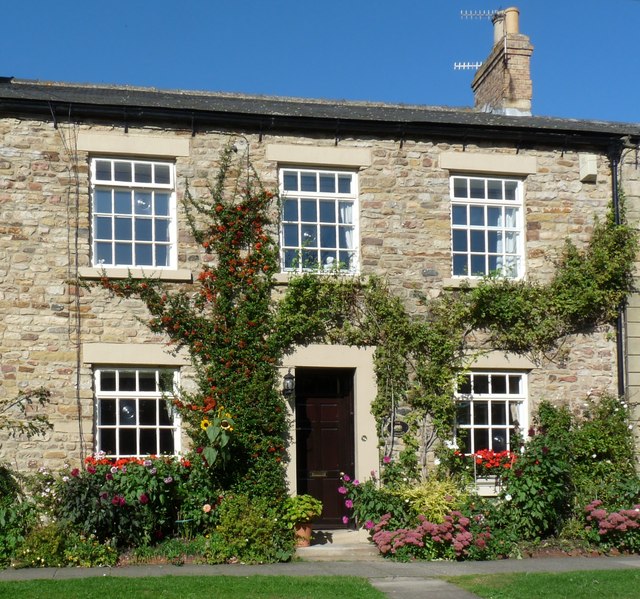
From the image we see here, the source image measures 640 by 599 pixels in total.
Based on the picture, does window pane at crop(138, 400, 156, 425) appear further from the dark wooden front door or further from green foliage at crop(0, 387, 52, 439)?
the dark wooden front door

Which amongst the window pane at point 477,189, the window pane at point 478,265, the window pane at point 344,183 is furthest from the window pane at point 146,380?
the window pane at point 477,189

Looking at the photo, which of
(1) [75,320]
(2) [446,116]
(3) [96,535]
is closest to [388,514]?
(3) [96,535]

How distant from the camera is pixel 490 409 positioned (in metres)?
15.0

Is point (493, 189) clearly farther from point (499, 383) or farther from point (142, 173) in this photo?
point (142, 173)

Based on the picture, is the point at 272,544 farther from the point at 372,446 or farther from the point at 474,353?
the point at 474,353

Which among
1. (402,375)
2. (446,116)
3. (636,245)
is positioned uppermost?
(446,116)

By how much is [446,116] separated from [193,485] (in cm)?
668

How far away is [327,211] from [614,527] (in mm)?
5851

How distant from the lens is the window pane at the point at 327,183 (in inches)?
588

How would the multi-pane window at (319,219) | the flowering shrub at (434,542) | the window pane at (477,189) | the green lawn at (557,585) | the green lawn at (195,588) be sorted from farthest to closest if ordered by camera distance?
the window pane at (477,189) → the multi-pane window at (319,219) → the flowering shrub at (434,542) → the green lawn at (557,585) → the green lawn at (195,588)

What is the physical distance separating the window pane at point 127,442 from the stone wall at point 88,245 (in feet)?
1.49

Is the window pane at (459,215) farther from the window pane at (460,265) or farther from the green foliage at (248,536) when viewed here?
the green foliage at (248,536)

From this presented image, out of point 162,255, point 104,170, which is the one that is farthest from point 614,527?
point 104,170

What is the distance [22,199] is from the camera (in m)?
13.8
